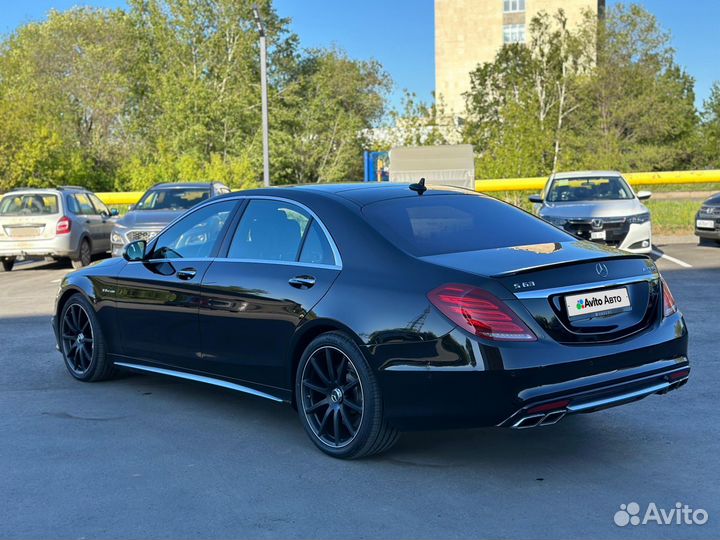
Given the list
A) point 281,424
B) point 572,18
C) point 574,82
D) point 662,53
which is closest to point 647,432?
point 281,424

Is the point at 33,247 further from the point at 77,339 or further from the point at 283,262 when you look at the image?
the point at 283,262

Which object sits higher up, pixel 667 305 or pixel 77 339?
pixel 667 305

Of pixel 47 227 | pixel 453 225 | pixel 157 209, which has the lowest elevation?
pixel 47 227

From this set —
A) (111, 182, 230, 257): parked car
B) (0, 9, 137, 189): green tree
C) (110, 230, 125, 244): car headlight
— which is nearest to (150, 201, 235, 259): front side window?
(111, 182, 230, 257): parked car

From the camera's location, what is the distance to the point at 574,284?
4809 mm

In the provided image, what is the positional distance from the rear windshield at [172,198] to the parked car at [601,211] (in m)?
6.35

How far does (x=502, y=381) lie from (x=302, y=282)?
4.57 ft

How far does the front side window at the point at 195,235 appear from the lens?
6383mm

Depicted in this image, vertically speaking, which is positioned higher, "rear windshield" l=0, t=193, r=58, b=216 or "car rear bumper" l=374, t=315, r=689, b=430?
"rear windshield" l=0, t=193, r=58, b=216

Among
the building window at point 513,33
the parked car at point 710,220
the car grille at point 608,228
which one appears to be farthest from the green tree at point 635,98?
the car grille at point 608,228

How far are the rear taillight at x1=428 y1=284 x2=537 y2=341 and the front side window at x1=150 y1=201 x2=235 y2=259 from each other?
84.0 inches

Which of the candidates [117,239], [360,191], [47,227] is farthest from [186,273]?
[47,227]

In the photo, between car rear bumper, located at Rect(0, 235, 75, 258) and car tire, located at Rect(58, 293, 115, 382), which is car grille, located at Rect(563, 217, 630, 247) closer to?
car rear bumper, located at Rect(0, 235, 75, 258)

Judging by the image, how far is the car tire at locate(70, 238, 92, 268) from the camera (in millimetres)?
18266
